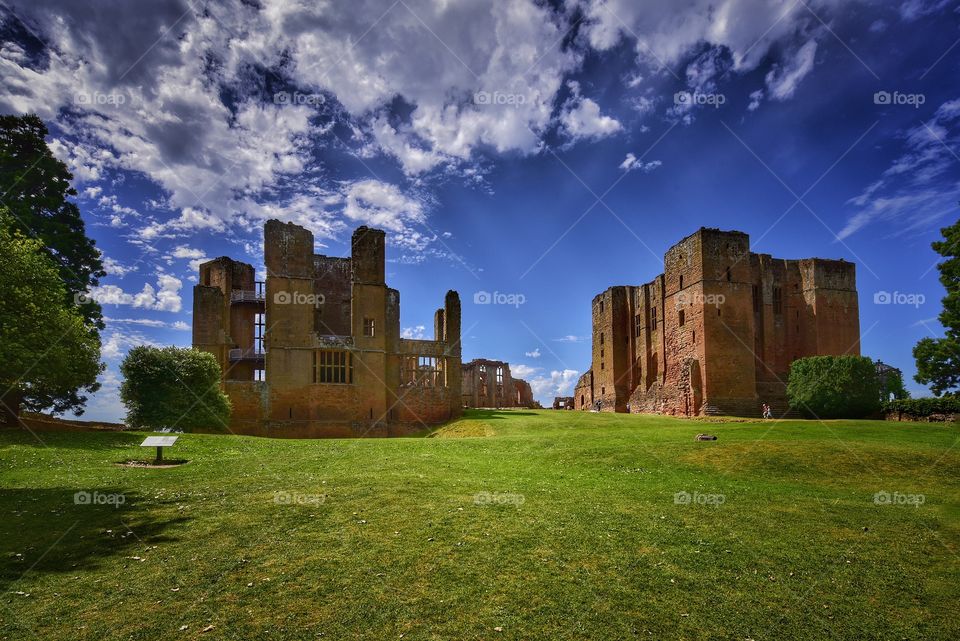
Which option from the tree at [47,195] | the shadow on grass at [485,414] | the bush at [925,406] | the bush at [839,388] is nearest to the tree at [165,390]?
the tree at [47,195]

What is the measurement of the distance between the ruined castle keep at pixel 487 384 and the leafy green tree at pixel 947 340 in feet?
147

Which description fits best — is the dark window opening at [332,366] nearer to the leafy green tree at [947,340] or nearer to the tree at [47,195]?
the tree at [47,195]

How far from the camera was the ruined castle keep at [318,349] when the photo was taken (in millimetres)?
38750

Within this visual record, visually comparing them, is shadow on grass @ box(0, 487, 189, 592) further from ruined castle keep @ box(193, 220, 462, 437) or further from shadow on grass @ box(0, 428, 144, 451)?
ruined castle keep @ box(193, 220, 462, 437)

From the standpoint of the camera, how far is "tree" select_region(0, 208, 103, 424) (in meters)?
17.1

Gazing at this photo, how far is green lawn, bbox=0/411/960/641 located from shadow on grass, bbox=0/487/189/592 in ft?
0.17

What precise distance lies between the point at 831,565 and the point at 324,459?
1487 centimetres

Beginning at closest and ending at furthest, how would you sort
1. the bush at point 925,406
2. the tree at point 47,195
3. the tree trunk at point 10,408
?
the tree trunk at point 10,408, the bush at point 925,406, the tree at point 47,195

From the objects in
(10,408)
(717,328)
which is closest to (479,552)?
(10,408)

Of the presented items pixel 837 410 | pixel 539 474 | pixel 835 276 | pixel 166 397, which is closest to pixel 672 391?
pixel 837 410

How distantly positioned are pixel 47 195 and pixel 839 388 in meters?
53.7

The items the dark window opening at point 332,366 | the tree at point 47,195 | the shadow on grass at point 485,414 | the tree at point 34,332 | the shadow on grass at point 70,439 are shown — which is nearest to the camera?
the tree at point 34,332

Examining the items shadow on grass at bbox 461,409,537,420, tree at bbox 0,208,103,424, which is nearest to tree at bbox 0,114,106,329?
tree at bbox 0,208,103,424

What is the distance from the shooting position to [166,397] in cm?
2795
